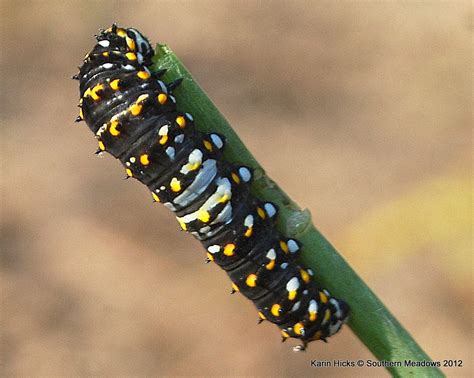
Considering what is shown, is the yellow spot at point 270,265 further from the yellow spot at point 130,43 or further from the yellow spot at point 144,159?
the yellow spot at point 130,43

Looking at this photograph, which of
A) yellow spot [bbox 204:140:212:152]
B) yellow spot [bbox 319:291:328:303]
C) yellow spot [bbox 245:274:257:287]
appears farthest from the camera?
yellow spot [bbox 245:274:257:287]

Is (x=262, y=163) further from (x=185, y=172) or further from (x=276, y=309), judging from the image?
(x=185, y=172)

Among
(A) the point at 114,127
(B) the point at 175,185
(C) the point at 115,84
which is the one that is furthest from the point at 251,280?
(C) the point at 115,84

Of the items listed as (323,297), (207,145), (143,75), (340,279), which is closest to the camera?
(340,279)

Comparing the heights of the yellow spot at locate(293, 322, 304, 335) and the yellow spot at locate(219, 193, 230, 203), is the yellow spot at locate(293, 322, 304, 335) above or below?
below

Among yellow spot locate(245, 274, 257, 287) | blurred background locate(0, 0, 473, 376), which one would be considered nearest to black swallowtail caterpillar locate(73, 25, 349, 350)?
yellow spot locate(245, 274, 257, 287)

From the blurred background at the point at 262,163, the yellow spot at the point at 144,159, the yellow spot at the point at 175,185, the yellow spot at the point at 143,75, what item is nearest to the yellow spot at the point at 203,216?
the yellow spot at the point at 175,185

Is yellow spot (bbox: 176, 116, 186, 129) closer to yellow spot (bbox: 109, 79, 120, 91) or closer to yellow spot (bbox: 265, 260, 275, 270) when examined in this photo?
yellow spot (bbox: 109, 79, 120, 91)
